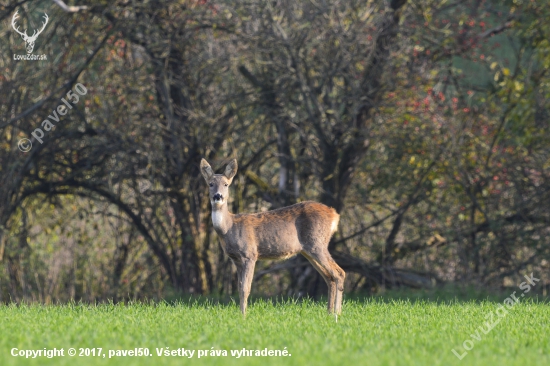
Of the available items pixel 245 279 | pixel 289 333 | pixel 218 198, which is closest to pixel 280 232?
pixel 245 279

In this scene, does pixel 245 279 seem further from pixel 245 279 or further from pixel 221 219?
pixel 221 219

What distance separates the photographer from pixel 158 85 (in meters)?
12.9

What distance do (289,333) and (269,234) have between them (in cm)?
155

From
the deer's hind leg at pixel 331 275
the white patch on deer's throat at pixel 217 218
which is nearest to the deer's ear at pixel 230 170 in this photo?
the white patch on deer's throat at pixel 217 218

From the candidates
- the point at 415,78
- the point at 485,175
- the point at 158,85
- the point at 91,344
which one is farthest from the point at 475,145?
the point at 91,344

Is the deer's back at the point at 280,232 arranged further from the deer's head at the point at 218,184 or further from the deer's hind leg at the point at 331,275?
the deer's head at the point at 218,184

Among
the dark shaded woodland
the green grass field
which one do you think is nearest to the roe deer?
the green grass field

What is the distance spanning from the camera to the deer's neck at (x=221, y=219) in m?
8.30

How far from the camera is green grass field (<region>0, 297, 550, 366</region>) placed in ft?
19.8

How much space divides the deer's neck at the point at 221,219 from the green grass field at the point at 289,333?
79cm

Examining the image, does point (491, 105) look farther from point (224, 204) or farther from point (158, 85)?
point (224, 204)

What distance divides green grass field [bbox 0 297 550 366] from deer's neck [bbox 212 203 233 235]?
79 centimetres

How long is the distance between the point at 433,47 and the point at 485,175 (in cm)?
197

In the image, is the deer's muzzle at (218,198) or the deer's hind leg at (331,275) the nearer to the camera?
the deer's muzzle at (218,198)
